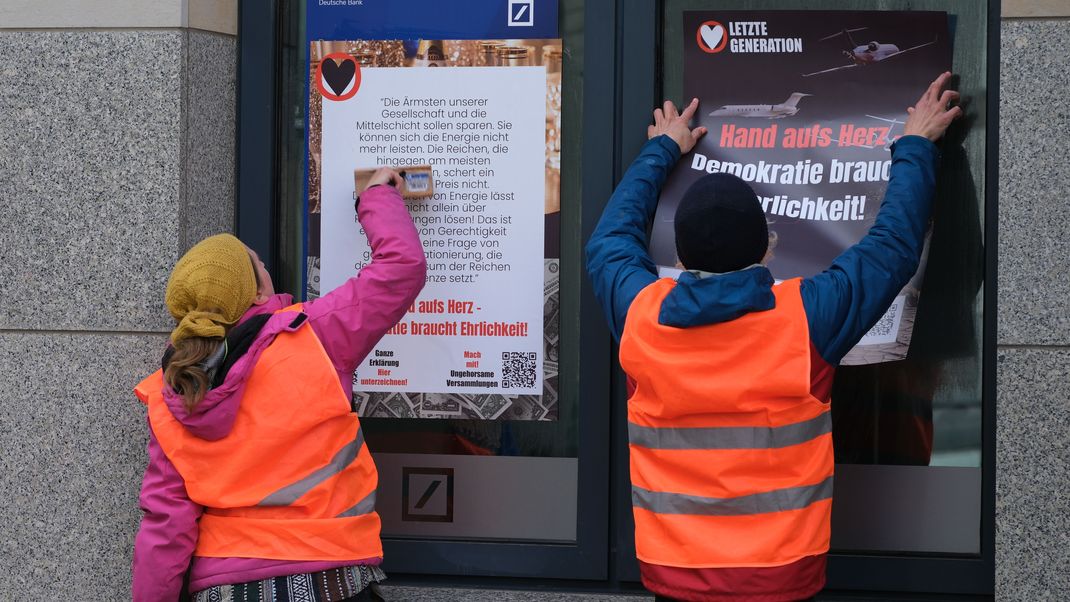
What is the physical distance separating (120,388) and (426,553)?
1.22 m

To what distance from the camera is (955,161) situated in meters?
3.92

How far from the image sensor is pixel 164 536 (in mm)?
3223

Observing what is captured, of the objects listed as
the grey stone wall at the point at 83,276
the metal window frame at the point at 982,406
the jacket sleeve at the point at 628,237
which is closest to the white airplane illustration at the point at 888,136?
the metal window frame at the point at 982,406

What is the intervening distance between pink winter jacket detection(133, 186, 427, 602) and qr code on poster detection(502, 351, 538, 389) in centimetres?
68

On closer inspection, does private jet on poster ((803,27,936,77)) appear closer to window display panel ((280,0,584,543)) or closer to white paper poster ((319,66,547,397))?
window display panel ((280,0,584,543))

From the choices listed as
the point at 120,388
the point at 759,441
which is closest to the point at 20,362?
the point at 120,388

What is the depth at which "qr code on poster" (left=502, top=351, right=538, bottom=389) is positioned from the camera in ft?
13.5

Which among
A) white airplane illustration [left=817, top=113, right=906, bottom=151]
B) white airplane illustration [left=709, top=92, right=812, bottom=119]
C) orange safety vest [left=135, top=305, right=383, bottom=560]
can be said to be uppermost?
white airplane illustration [left=709, top=92, right=812, bottom=119]

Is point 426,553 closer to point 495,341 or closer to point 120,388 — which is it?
point 495,341

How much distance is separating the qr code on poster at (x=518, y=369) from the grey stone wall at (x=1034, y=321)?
61.3 inches

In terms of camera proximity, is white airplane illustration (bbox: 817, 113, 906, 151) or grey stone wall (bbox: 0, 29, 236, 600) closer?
white airplane illustration (bbox: 817, 113, 906, 151)

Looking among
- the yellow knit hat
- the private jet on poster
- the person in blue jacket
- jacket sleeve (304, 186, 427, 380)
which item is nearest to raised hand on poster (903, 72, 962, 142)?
the private jet on poster

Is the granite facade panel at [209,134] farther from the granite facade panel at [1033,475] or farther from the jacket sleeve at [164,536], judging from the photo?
the granite facade panel at [1033,475]

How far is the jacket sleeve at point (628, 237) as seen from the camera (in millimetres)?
3252
